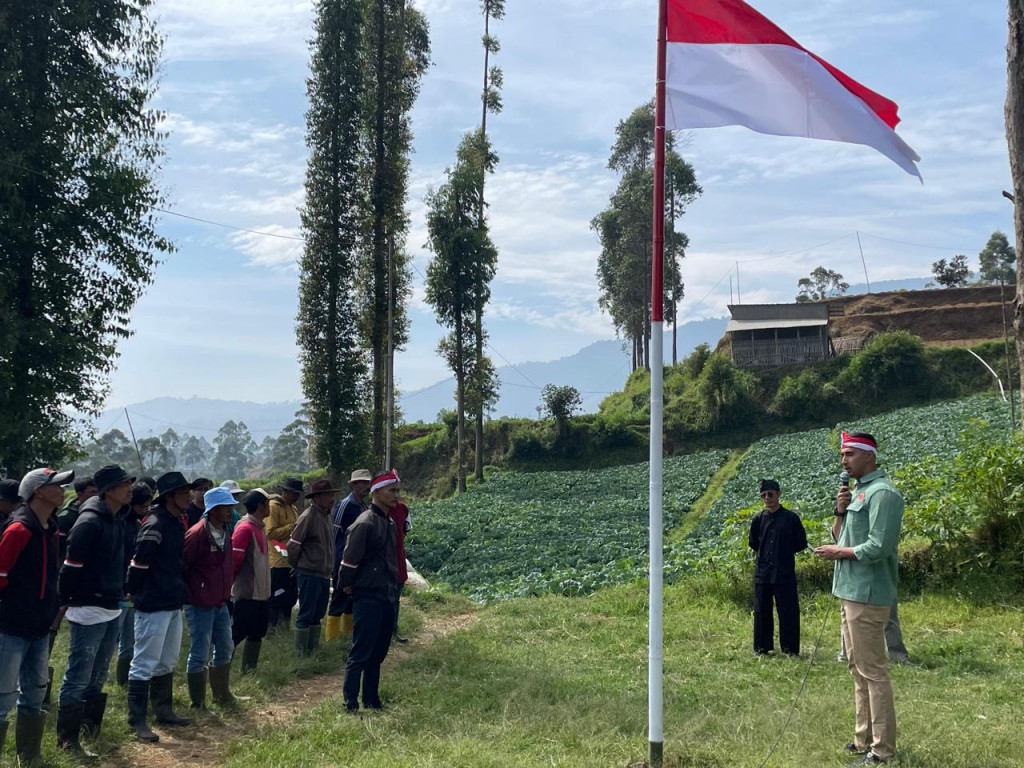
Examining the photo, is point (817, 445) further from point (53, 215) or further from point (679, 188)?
point (53, 215)

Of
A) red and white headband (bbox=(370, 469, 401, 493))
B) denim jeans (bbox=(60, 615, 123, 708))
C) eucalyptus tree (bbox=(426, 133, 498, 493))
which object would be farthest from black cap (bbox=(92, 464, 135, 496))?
eucalyptus tree (bbox=(426, 133, 498, 493))

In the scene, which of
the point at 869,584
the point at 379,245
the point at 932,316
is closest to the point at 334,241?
the point at 379,245

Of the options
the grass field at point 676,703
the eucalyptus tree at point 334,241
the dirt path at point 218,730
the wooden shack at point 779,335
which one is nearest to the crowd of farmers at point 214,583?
the dirt path at point 218,730

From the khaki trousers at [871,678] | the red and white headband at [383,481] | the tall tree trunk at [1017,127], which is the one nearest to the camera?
the khaki trousers at [871,678]

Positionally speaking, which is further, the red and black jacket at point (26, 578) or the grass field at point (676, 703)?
the grass field at point (676, 703)

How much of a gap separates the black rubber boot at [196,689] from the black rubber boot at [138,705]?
0.65 metres

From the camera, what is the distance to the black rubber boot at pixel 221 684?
8.00 m

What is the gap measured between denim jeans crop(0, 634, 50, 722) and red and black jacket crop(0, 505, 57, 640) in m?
0.09

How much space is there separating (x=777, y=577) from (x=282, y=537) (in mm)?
6102

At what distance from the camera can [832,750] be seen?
19.8 ft

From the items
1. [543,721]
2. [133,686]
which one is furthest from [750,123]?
[133,686]

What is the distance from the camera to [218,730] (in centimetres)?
735

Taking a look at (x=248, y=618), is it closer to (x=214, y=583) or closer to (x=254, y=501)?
(x=254, y=501)

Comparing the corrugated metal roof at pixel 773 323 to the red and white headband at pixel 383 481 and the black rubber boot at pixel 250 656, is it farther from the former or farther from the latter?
the red and white headband at pixel 383 481
